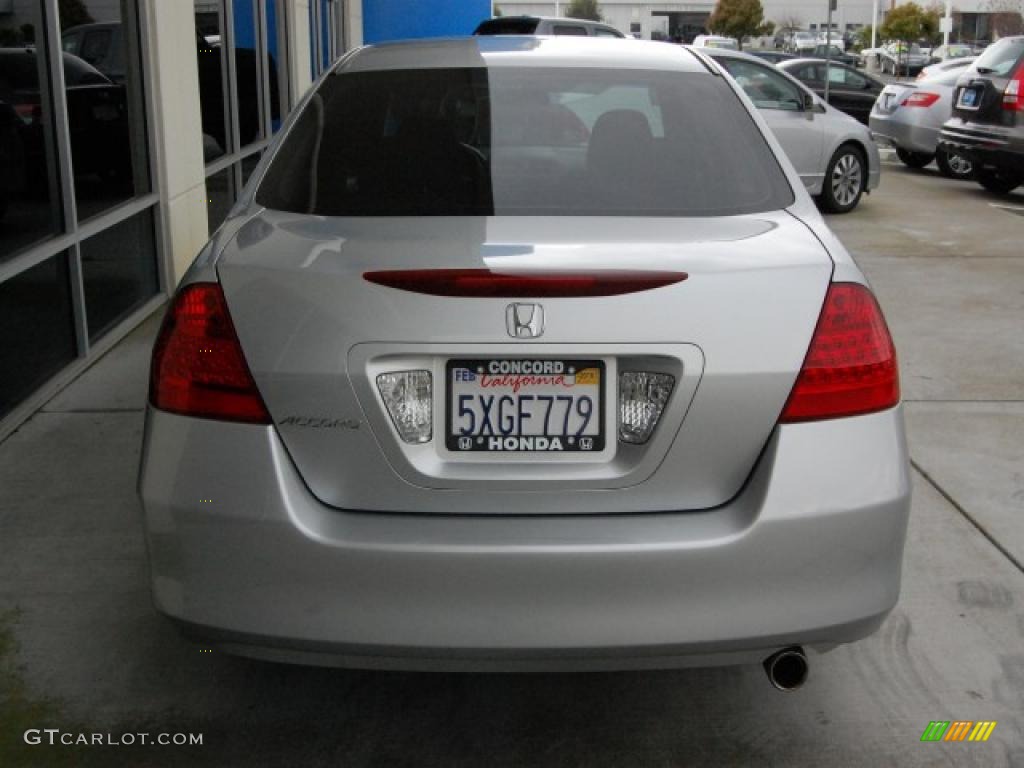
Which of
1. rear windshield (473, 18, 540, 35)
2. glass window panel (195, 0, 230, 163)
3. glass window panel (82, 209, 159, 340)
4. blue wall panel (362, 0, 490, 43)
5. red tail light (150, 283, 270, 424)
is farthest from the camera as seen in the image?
blue wall panel (362, 0, 490, 43)

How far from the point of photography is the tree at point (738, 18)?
91.5m

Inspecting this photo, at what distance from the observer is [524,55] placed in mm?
3936

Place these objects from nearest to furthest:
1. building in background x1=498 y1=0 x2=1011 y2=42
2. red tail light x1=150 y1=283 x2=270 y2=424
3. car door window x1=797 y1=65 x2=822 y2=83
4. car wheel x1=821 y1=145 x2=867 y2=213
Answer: red tail light x1=150 y1=283 x2=270 y2=424 < car wheel x1=821 y1=145 x2=867 y2=213 < car door window x1=797 y1=65 x2=822 y2=83 < building in background x1=498 y1=0 x2=1011 y2=42

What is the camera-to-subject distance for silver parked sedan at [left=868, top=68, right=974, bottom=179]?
1708cm

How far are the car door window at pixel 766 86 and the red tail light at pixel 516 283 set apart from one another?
37.4 feet

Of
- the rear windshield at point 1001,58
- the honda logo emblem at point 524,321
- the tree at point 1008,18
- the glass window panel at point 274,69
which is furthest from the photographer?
the tree at point 1008,18

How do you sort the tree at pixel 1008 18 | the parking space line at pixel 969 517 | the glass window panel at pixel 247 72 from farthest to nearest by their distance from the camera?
the tree at pixel 1008 18 < the glass window panel at pixel 247 72 < the parking space line at pixel 969 517

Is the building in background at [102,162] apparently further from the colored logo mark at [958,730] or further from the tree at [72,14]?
the colored logo mark at [958,730]

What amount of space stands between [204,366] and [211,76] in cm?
775

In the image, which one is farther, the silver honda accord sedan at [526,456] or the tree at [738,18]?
the tree at [738,18]

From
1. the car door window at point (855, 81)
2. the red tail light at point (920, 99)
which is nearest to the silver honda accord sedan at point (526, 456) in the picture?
the red tail light at point (920, 99)

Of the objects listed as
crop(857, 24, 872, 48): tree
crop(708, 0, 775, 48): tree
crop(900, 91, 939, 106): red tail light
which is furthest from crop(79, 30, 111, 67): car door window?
crop(857, 24, 872, 48): tree

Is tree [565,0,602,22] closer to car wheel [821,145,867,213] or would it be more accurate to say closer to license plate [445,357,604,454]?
car wheel [821,145,867,213]

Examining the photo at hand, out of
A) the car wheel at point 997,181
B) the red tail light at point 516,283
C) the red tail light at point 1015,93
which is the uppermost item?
the red tail light at point 516,283
